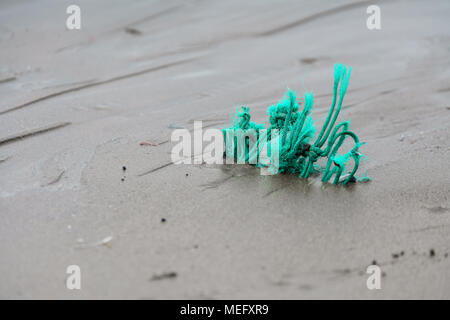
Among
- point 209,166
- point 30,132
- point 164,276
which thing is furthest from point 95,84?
point 164,276

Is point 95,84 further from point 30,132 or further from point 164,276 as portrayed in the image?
point 164,276

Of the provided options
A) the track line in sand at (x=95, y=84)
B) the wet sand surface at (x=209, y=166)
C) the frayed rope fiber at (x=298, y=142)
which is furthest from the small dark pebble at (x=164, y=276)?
the track line in sand at (x=95, y=84)

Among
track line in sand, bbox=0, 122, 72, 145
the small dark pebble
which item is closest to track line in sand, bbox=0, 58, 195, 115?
track line in sand, bbox=0, 122, 72, 145

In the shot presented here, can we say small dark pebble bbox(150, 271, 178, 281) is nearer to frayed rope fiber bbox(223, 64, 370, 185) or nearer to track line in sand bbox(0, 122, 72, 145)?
frayed rope fiber bbox(223, 64, 370, 185)

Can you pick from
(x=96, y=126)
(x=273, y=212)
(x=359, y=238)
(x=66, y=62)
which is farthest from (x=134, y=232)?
(x=66, y=62)

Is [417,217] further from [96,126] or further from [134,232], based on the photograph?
[96,126]

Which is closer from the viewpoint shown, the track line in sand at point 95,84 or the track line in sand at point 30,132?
the track line in sand at point 30,132

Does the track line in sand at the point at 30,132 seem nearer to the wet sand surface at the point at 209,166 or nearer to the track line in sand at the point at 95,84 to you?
the wet sand surface at the point at 209,166
